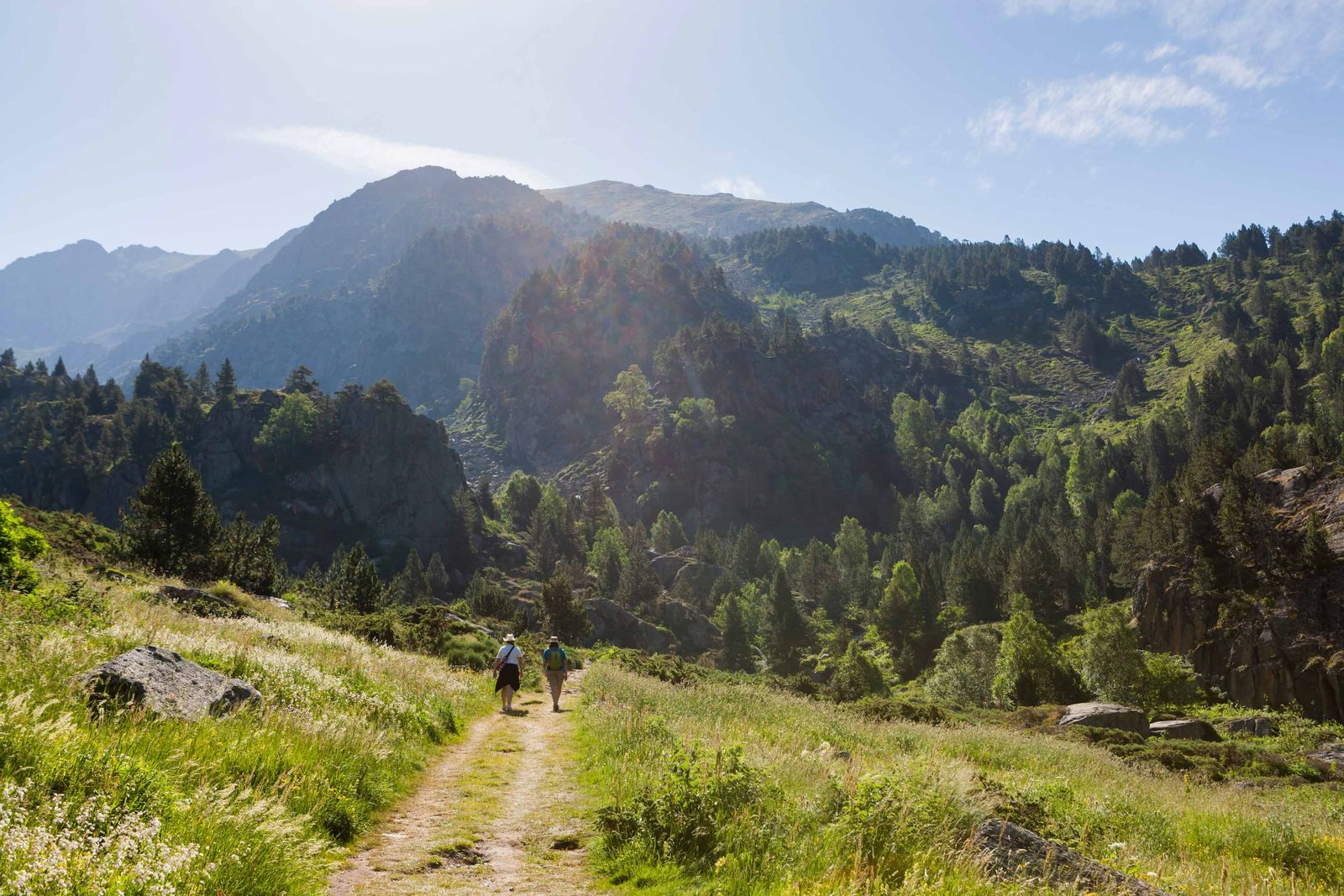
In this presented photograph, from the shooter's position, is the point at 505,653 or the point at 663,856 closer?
the point at 663,856

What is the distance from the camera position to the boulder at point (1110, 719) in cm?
3838

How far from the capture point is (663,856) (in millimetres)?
8500

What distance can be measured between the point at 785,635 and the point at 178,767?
339ft

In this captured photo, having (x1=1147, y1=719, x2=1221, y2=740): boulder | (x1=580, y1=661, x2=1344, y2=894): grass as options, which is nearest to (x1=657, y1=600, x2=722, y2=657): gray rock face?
(x1=1147, y1=719, x2=1221, y2=740): boulder

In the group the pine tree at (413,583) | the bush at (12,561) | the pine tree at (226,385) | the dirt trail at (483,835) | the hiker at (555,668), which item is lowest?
the pine tree at (413,583)

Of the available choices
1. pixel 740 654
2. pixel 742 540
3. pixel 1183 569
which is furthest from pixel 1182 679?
pixel 742 540

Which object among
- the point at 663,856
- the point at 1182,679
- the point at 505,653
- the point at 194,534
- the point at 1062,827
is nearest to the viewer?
the point at 663,856

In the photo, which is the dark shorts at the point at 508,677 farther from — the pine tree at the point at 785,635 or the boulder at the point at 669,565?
the boulder at the point at 669,565

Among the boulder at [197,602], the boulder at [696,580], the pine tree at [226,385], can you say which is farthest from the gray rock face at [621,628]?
the pine tree at [226,385]

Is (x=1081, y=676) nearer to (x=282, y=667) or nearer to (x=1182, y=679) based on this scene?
(x=1182, y=679)

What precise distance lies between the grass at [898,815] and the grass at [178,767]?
145 inches

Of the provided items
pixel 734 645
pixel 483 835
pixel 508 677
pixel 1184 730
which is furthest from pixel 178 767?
pixel 734 645

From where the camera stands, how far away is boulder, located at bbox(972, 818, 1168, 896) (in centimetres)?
693

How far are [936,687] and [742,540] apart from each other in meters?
86.7
